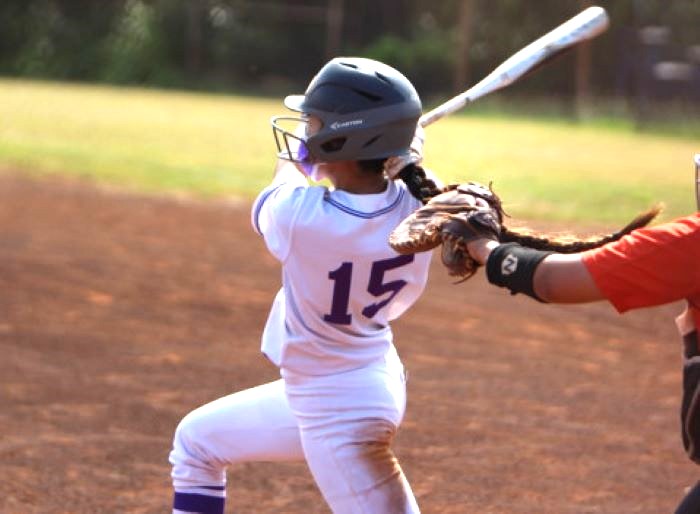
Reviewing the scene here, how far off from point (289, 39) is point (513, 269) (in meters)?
31.2

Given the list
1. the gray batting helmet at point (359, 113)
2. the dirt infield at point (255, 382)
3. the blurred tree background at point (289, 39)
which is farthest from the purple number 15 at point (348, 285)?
the blurred tree background at point (289, 39)

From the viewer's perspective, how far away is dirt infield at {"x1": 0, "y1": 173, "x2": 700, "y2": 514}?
18.4 ft

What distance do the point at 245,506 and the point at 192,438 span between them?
4.72 ft

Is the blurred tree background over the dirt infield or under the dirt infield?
under

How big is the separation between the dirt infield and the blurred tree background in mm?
20118

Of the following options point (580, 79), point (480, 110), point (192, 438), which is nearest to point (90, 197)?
point (192, 438)

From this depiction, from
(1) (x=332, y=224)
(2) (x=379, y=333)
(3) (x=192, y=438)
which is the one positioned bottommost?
(3) (x=192, y=438)

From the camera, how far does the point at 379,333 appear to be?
153 inches

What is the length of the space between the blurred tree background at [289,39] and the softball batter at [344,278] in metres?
26.5

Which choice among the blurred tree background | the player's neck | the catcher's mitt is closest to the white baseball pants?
the player's neck

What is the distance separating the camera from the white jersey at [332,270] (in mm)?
3670

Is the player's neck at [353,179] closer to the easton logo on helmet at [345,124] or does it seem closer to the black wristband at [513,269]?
the easton logo on helmet at [345,124]

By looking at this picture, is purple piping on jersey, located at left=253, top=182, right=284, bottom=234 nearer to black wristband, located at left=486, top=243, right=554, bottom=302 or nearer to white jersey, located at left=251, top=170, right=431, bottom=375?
white jersey, located at left=251, top=170, right=431, bottom=375

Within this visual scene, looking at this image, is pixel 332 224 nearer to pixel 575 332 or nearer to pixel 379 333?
pixel 379 333
